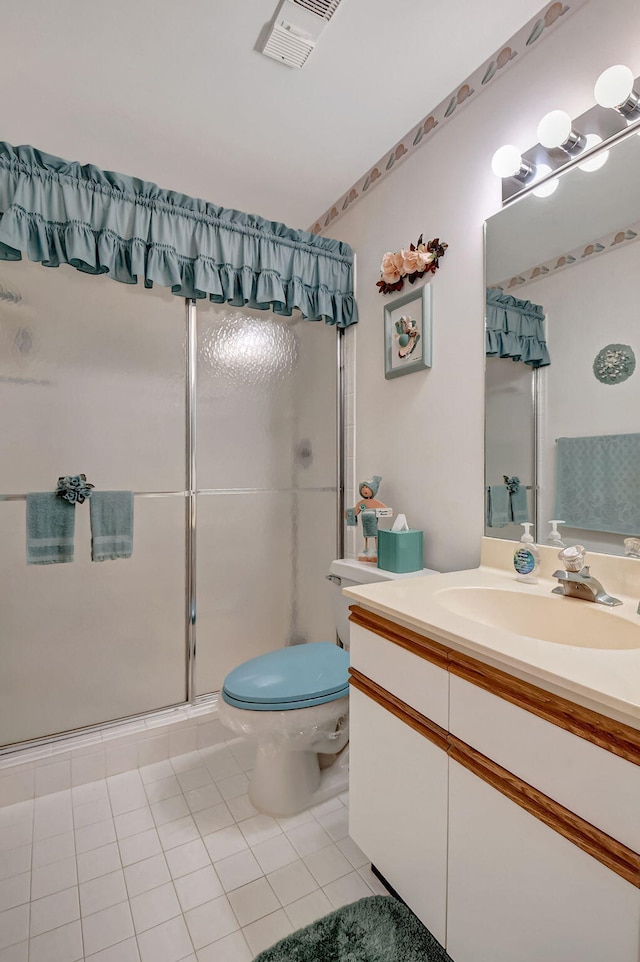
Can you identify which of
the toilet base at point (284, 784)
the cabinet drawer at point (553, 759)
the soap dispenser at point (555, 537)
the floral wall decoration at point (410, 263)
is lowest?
the toilet base at point (284, 784)

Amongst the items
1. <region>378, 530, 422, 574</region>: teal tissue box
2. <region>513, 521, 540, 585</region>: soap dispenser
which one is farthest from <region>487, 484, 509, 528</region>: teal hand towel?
<region>378, 530, 422, 574</region>: teal tissue box

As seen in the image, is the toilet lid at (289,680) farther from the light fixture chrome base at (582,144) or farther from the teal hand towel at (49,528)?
the light fixture chrome base at (582,144)

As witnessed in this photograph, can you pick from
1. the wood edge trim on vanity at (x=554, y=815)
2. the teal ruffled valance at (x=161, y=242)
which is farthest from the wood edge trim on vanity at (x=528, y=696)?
the teal ruffled valance at (x=161, y=242)

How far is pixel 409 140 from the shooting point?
5.73 feet

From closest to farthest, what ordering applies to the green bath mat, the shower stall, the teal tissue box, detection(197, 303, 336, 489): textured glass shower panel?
the green bath mat, the teal tissue box, the shower stall, detection(197, 303, 336, 489): textured glass shower panel

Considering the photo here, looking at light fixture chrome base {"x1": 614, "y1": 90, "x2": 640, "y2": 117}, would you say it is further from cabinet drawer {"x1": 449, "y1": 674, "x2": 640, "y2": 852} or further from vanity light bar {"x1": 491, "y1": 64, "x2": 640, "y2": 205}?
cabinet drawer {"x1": 449, "y1": 674, "x2": 640, "y2": 852}

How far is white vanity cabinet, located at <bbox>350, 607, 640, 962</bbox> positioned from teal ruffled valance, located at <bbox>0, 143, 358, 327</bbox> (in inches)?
56.3

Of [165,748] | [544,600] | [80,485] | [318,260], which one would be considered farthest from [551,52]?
[165,748]

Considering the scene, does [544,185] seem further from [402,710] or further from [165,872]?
[165,872]

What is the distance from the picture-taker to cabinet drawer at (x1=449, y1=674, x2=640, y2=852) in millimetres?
618

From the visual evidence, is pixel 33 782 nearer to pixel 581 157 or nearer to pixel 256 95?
pixel 256 95

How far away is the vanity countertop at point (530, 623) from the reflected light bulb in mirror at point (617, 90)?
1.08 metres

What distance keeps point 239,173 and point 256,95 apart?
38 centimetres

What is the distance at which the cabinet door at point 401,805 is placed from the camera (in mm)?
937
